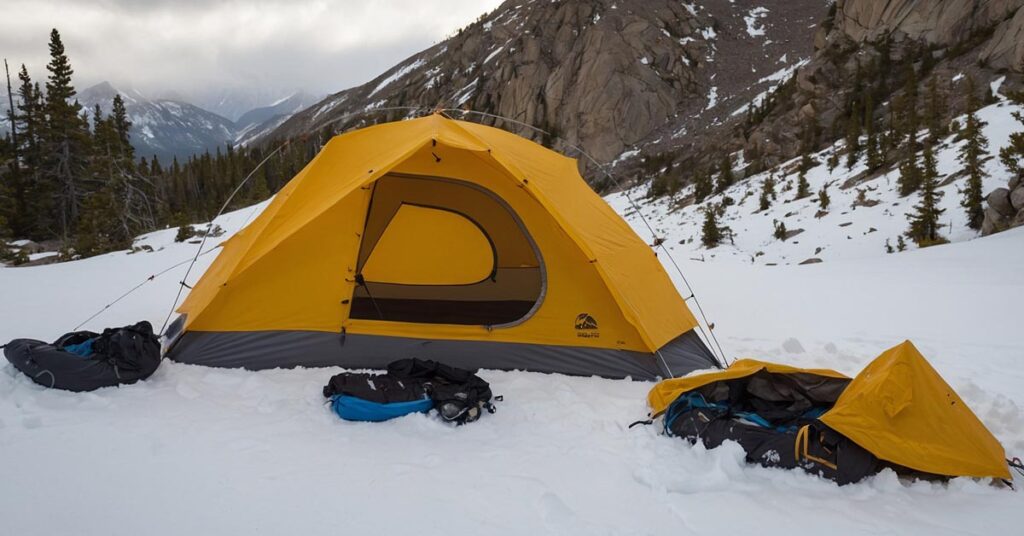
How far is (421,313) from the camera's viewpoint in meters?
5.73

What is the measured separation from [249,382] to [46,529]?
196cm

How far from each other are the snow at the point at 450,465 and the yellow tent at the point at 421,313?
0.96 ft

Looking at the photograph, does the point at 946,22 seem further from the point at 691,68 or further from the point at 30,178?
the point at 30,178

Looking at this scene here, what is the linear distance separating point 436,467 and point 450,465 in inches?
3.8

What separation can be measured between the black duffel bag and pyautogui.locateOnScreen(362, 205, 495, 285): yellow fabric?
2.26 metres

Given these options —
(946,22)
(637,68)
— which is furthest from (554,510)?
(637,68)

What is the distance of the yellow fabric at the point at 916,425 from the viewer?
2.97m

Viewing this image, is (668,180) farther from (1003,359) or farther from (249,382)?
(249,382)

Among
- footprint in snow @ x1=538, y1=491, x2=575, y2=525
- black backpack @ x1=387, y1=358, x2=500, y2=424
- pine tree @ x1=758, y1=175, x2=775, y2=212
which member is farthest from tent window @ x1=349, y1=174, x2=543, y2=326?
pine tree @ x1=758, y1=175, x2=775, y2=212

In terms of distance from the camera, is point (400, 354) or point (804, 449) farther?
point (400, 354)

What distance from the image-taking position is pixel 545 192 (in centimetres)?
498

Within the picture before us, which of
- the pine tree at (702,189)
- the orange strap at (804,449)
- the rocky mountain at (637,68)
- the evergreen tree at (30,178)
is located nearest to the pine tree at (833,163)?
the pine tree at (702,189)

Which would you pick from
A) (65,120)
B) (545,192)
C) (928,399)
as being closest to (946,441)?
(928,399)

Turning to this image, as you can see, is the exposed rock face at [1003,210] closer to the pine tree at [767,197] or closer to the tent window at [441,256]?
the pine tree at [767,197]
